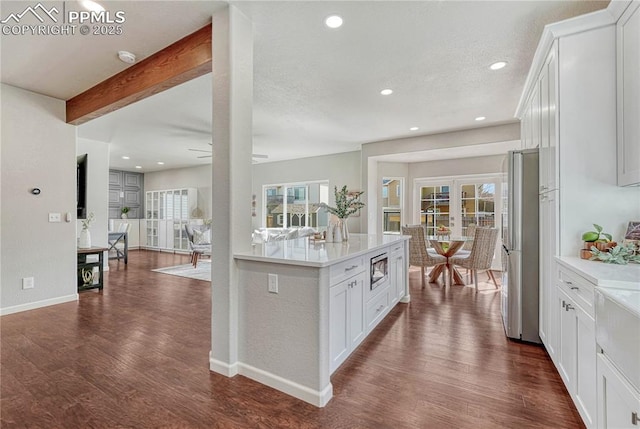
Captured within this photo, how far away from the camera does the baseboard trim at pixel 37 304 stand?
3434 millimetres

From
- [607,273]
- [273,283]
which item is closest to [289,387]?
[273,283]

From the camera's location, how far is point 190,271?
6.09 m

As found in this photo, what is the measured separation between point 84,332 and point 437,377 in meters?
3.32

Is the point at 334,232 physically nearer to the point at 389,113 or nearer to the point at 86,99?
the point at 389,113

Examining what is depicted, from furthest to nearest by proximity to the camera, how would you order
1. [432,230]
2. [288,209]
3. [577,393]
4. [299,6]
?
[288,209], [432,230], [299,6], [577,393]

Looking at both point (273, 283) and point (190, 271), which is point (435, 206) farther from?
point (273, 283)

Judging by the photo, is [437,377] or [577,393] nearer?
[577,393]

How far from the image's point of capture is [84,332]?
2934 mm

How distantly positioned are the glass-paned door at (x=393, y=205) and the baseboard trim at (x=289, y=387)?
540cm

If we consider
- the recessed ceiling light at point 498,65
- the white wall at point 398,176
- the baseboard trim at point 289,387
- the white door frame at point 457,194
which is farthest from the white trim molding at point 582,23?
the white wall at point 398,176

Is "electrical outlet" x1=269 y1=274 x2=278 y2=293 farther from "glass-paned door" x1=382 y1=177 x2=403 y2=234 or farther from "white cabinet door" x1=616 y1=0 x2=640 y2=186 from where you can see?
"glass-paned door" x1=382 y1=177 x2=403 y2=234

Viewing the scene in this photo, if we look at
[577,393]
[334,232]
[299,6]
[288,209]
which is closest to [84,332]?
[334,232]

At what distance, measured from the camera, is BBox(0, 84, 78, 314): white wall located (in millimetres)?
3438

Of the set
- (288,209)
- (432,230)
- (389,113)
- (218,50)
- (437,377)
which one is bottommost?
(437,377)
